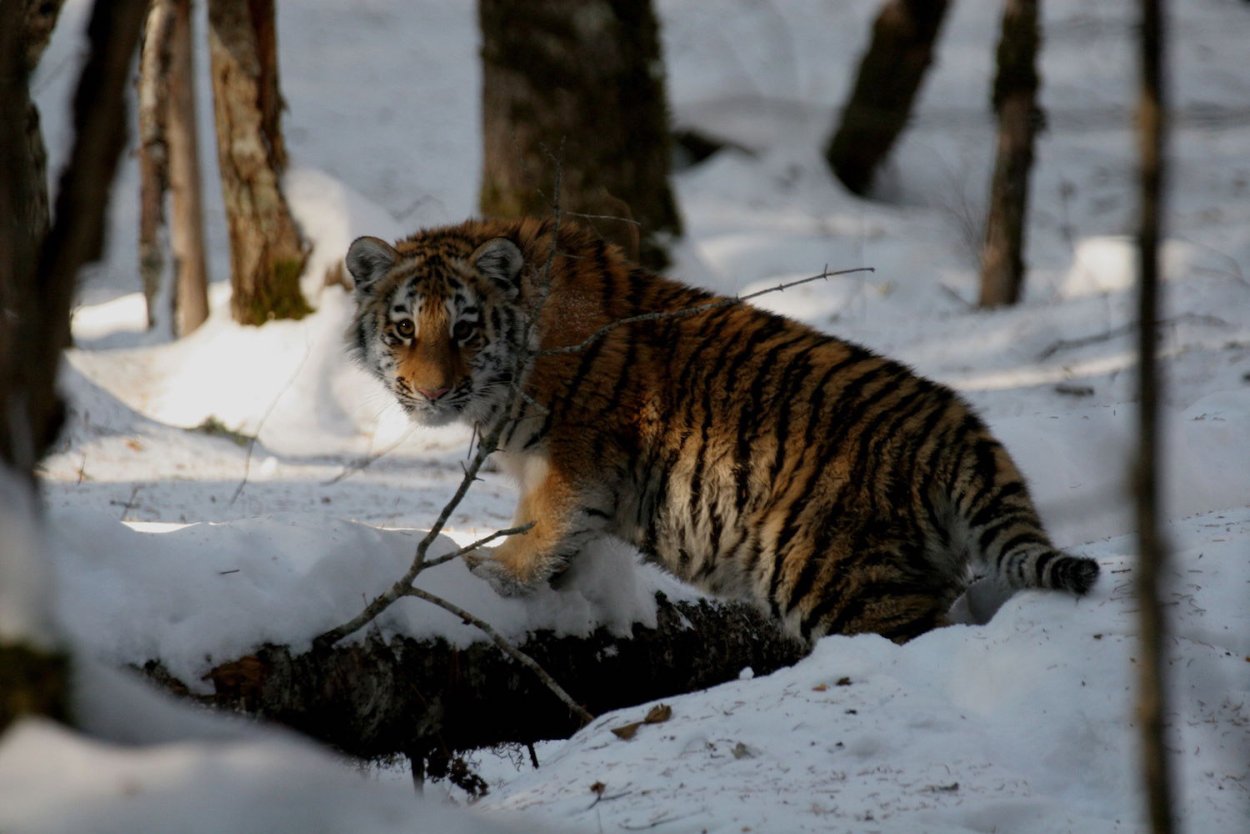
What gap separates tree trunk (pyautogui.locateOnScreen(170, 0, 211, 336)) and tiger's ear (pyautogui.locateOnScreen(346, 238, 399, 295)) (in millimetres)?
6043

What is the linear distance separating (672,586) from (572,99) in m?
5.14

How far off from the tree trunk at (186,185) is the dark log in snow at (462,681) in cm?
686

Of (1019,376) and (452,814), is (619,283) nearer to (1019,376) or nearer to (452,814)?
(452,814)

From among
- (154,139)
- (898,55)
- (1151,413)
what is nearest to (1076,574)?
(1151,413)

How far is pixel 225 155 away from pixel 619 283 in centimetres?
525

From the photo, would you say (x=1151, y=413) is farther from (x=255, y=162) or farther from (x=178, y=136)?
(x=178, y=136)

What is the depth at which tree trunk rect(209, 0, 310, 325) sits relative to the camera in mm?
8836

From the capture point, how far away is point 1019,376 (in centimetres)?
850

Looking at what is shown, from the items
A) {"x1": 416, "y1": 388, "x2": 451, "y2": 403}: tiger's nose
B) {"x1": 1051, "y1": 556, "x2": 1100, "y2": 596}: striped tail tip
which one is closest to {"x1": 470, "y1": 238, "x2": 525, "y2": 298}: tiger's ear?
{"x1": 416, "y1": 388, "x2": 451, "y2": 403}: tiger's nose

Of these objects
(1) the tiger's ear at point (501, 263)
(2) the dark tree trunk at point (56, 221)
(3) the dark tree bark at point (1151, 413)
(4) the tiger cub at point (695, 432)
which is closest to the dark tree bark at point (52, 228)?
(2) the dark tree trunk at point (56, 221)

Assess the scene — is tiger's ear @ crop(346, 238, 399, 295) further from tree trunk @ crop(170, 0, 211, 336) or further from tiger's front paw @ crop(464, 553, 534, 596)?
tree trunk @ crop(170, 0, 211, 336)

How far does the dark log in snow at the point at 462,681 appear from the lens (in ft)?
11.4

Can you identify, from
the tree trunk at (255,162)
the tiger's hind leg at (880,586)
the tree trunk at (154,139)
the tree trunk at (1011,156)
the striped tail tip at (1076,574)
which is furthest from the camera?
the tree trunk at (154,139)

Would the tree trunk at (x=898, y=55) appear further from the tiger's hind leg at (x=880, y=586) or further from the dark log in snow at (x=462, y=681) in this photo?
the tiger's hind leg at (x=880, y=586)
